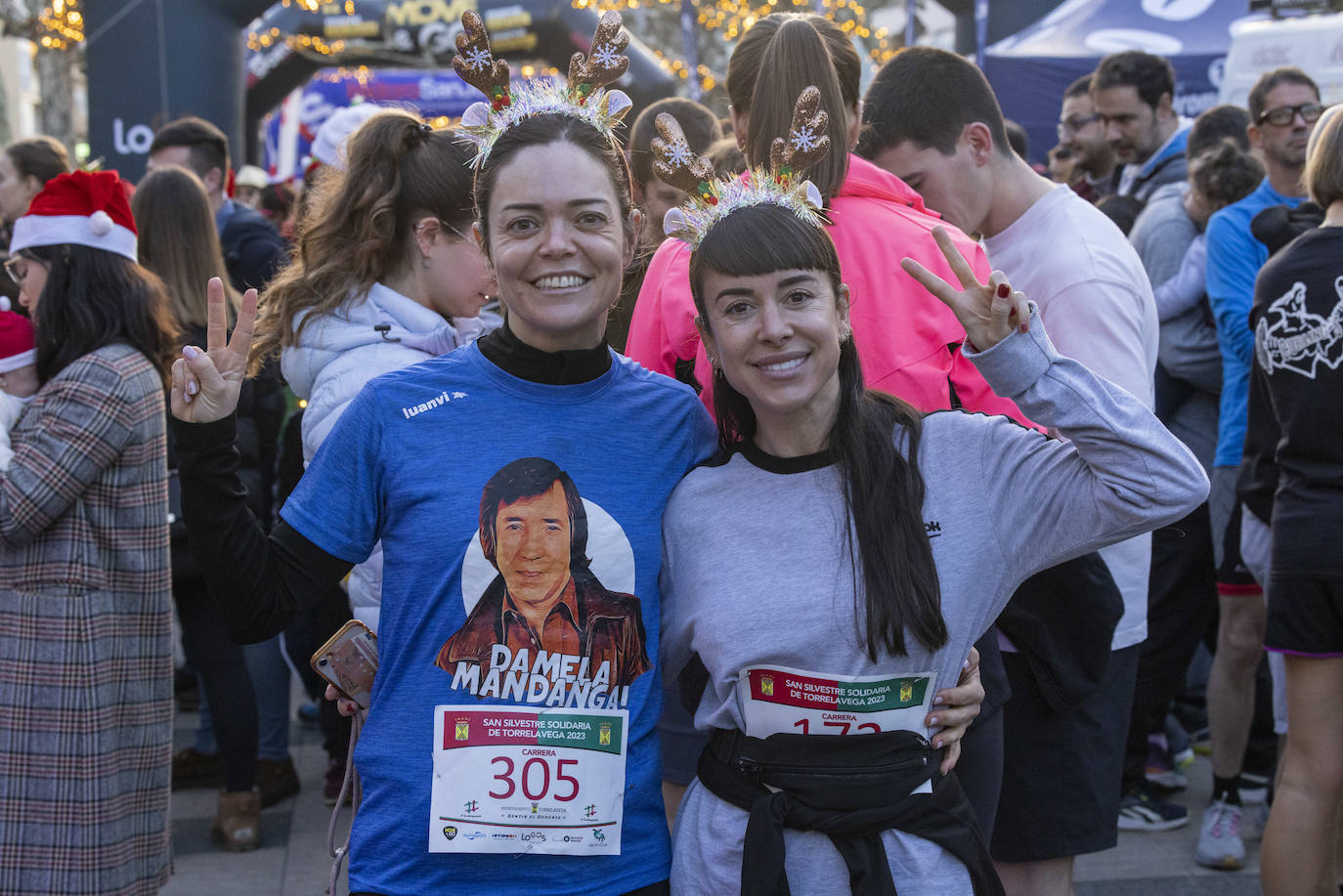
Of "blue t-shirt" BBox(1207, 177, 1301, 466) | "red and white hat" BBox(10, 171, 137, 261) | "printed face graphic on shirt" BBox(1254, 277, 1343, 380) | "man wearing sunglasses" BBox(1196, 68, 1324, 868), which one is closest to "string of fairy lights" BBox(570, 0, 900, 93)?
"man wearing sunglasses" BBox(1196, 68, 1324, 868)

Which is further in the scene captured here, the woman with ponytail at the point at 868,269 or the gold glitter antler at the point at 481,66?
the woman with ponytail at the point at 868,269

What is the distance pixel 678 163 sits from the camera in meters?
2.28

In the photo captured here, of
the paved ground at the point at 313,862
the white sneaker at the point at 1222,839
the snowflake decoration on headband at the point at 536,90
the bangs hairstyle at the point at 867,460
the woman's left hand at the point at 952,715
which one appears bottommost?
the paved ground at the point at 313,862

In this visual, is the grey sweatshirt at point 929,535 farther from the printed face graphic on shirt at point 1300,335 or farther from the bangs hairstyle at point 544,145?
the printed face graphic on shirt at point 1300,335

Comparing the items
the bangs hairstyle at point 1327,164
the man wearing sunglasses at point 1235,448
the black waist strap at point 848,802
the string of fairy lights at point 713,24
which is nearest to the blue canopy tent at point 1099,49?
the string of fairy lights at point 713,24

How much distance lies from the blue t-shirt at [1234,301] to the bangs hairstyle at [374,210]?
9.38 feet

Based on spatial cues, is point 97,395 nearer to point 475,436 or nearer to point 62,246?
point 62,246

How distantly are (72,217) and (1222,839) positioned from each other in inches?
158

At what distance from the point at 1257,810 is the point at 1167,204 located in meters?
2.32

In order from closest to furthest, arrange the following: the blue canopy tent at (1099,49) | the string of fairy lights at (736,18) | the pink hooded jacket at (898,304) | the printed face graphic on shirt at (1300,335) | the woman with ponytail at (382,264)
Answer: the pink hooded jacket at (898,304) < the woman with ponytail at (382,264) < the printed face graphic on shirt at (1300,335) < the blue canopy tent at (1099,49) < the string of fairy lights at (736,18)

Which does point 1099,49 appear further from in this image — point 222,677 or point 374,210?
point 374,210

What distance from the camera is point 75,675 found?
339 centimetres

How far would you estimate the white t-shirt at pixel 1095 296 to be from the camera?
2746 mm

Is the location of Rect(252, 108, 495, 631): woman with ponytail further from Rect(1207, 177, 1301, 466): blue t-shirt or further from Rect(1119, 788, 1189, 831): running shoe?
Rect(1119, 788, 1189, 831): running shoe
